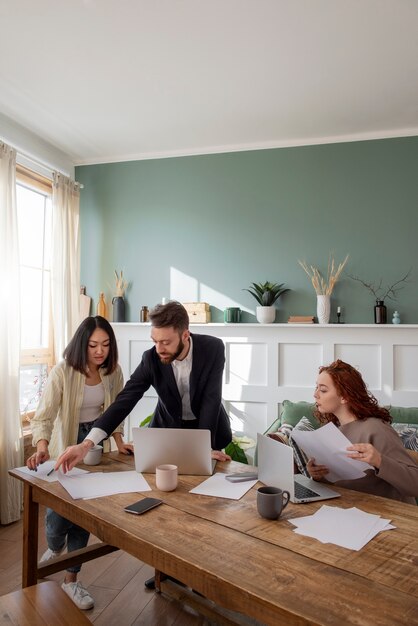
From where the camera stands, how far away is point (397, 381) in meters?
3.77

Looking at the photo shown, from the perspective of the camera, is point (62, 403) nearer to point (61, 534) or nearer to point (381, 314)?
point (61, 534)

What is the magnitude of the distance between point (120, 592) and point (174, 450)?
1.12m

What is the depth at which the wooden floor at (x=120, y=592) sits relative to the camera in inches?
87.2

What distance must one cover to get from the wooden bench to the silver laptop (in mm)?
715

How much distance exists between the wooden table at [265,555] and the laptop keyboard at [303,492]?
5cm

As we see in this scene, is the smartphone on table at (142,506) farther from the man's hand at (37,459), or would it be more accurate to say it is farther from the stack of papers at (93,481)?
the man's hand at (37,459)

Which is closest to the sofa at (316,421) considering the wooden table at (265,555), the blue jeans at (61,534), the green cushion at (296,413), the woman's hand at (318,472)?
the green cushion at (296,413)

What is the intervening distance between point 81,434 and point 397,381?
2494 millimetres

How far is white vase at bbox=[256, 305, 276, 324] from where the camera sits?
4.01m

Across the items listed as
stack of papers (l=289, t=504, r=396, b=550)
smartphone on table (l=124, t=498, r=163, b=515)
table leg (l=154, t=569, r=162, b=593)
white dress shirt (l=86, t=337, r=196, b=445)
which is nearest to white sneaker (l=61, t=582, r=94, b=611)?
table leg (l=154, t=569, r=162, b=593)

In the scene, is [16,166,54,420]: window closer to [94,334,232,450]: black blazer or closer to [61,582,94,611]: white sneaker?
[61,582,94,611]: white sneaker

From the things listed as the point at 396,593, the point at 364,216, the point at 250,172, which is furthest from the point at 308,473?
the point at 250,172

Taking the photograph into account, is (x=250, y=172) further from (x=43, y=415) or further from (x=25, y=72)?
(x=43, y=415)

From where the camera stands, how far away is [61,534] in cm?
234
